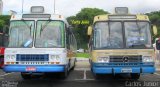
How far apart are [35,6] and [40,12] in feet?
1.39

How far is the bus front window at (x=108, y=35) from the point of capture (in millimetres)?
17531

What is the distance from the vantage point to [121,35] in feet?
58.1

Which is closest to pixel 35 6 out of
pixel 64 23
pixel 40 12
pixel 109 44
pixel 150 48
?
pixel 40 12

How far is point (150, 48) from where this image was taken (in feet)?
56.9

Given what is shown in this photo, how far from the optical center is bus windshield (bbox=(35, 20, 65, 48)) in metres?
17.6

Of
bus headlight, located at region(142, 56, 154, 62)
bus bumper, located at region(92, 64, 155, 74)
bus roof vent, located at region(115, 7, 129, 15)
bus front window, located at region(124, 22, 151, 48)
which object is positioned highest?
bus roof vent, located at region(115, 7, 129, 15)

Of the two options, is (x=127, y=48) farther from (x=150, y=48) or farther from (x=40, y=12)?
(x=40, y=12)

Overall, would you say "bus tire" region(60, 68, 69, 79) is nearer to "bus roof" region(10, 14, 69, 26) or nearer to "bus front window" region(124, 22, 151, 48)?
"bus roof" region(10, 14, 69, 26)

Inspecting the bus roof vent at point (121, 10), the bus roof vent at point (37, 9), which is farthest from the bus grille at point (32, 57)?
the bus roof vent at point (121, 10)

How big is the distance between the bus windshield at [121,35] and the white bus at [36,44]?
1.52 meters

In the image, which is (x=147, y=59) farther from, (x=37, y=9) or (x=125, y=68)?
(x=37, y=9)

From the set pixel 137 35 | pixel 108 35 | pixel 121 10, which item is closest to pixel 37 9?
pixel 108 35

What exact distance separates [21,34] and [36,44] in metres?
0.80

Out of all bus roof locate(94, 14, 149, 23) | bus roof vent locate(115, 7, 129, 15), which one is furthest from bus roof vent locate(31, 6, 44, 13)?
bus roof vent locate(115, 7, 129, 15)
